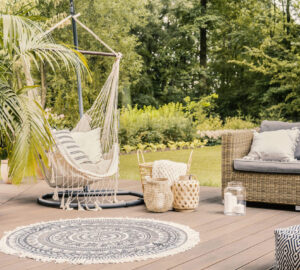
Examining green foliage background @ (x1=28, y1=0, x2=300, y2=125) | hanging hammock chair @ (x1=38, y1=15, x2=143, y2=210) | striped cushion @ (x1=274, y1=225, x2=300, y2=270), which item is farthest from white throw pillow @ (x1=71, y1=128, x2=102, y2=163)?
green foliage background @ (x1=28, y1=0, x2=300, y2=125)

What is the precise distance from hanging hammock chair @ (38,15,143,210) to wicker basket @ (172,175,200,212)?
1.62 feet

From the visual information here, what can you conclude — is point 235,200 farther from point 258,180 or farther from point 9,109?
point 9,109

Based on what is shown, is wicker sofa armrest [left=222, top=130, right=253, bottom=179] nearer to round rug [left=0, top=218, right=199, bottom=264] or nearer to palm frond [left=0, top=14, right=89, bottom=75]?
round rug [left=0, top=218, right=199, bottom=264]

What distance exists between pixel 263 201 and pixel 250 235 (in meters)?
1.02

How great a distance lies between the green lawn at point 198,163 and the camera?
5.99 meters

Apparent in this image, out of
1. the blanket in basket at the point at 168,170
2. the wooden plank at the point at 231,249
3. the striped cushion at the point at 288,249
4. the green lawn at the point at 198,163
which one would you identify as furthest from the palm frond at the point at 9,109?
the green lawn at the point at 198,163

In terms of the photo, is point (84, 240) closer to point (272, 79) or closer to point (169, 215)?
point (169, 215)

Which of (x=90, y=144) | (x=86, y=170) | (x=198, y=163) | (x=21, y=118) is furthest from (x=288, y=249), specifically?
(x=198, y=163)

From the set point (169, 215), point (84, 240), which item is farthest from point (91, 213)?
point (84, 240)

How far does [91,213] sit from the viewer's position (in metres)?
3.95

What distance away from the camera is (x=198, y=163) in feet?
23.9

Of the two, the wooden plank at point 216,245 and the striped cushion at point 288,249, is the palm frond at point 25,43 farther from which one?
the striped cushion at point 288,249

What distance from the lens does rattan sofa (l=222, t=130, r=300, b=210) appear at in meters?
3.92

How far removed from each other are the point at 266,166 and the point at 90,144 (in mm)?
1818
